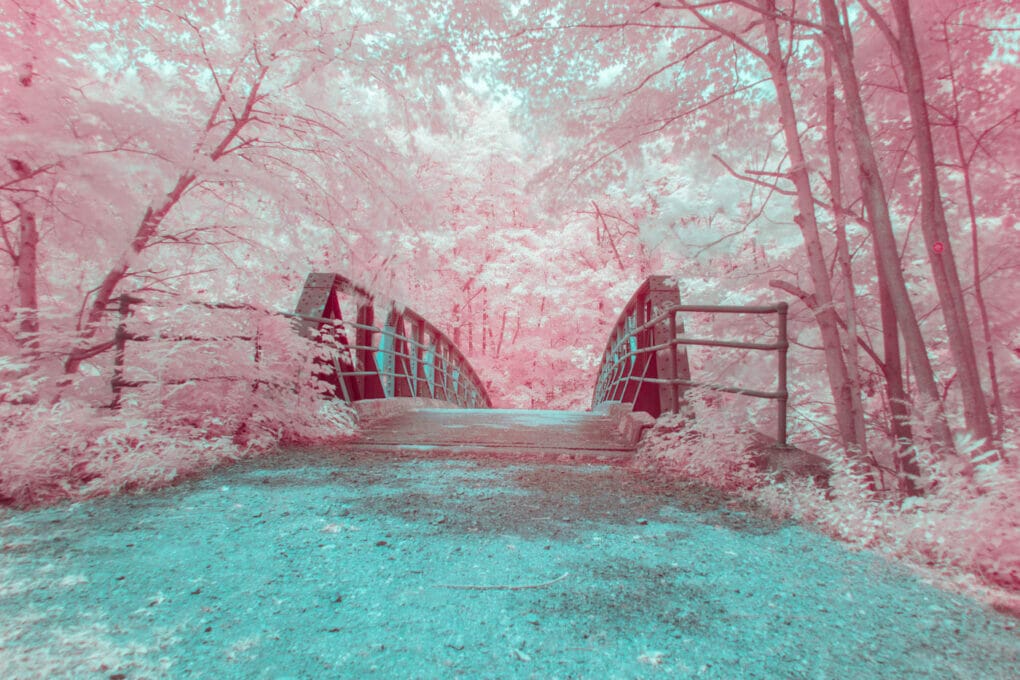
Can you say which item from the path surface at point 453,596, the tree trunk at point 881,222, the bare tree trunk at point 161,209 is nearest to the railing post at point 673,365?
the path surface at point 453,596

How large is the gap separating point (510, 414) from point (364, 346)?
8.30ft

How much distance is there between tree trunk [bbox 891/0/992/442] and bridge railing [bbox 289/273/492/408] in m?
4.51

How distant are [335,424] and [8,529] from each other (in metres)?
2.43

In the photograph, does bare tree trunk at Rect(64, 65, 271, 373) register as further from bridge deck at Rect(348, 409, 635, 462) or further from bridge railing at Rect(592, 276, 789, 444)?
bridge railing at Rect(592, 276, 789, 444)

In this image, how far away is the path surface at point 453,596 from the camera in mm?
1483

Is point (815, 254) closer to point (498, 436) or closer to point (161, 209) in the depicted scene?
point (498, 436)

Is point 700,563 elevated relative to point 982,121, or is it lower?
lower

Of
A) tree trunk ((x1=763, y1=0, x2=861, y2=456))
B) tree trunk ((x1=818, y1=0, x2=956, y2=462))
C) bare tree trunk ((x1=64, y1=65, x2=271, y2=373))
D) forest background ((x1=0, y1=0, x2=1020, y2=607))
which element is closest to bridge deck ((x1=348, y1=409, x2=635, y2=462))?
forest background ((x1=0, y1=0, x2=1020, y2=607))

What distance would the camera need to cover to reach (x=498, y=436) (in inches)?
201

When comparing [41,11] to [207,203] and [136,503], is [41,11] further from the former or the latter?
[136,503]

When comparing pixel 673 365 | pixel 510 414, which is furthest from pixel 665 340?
pixel 510 414

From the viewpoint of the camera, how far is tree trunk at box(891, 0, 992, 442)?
11.8 feet

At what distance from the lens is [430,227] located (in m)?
7.57

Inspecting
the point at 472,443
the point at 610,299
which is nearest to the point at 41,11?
the point at 472,443
